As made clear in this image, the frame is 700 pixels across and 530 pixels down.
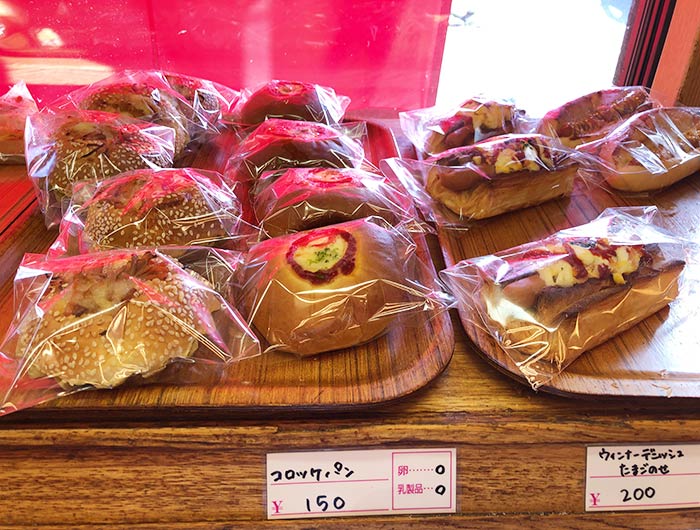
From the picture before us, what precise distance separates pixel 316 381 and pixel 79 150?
81 centimetres

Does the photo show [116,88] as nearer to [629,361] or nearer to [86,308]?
[86,308]

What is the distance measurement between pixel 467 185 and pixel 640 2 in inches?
38.2

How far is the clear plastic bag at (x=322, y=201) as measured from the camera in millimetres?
1199

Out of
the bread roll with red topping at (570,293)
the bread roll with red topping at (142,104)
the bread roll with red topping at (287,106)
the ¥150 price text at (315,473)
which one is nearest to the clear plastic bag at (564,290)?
the bread roll with red topping at (570,293)

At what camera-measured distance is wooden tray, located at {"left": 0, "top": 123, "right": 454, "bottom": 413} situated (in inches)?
34.0

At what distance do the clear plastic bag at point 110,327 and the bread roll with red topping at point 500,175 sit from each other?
60 cm

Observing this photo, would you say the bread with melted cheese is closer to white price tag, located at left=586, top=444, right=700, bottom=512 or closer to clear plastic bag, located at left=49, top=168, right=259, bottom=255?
white price tag, located at left=586, top=444, right=700, bottom=512

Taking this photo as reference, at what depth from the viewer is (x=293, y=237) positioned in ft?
3.49

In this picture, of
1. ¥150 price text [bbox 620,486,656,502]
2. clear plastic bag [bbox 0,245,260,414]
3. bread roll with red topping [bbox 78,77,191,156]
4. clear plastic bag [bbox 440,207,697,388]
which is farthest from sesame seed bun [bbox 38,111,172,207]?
¥150 price text [bbox 620,486,656,502]

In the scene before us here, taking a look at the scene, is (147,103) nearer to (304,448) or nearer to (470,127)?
(470,127)

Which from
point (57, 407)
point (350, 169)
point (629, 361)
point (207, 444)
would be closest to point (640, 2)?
point (350, 169)

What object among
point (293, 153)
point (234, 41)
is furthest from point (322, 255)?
point (234, 41)

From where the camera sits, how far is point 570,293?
3.24ft

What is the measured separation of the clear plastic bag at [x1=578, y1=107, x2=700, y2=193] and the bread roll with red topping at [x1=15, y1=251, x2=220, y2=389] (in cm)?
100
